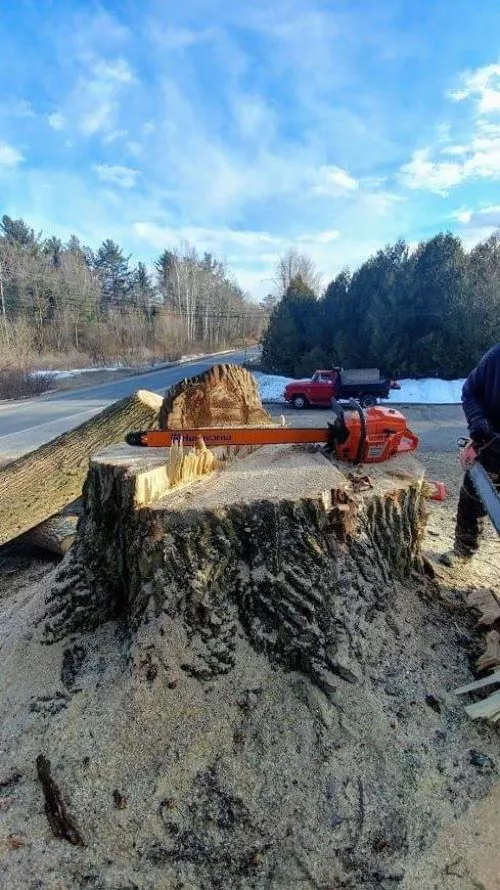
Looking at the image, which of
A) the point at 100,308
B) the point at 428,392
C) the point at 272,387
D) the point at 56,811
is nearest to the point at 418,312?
the point at 428,392

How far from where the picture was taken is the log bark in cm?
379

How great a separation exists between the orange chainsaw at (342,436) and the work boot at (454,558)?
0.87 metres

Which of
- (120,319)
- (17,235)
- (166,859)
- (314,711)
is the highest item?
(17,235)

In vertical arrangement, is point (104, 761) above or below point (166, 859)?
above

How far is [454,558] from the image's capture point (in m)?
3.15

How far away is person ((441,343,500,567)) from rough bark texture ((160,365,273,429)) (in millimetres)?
1550

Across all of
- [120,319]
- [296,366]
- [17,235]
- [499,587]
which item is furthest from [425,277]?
[17,235]

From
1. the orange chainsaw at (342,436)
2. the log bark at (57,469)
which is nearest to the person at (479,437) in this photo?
the orange chainsaw at (342,436)

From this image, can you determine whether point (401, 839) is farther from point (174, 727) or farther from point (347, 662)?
point (174, 727)

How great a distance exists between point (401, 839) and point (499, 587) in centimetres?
166

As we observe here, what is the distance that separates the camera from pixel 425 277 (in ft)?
62.3

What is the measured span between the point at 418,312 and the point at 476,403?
692 inches

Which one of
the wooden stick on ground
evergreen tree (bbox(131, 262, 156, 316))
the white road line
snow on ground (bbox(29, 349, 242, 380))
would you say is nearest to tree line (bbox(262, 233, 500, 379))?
the white road line

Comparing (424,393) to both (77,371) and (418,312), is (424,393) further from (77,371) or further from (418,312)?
(77,371)
